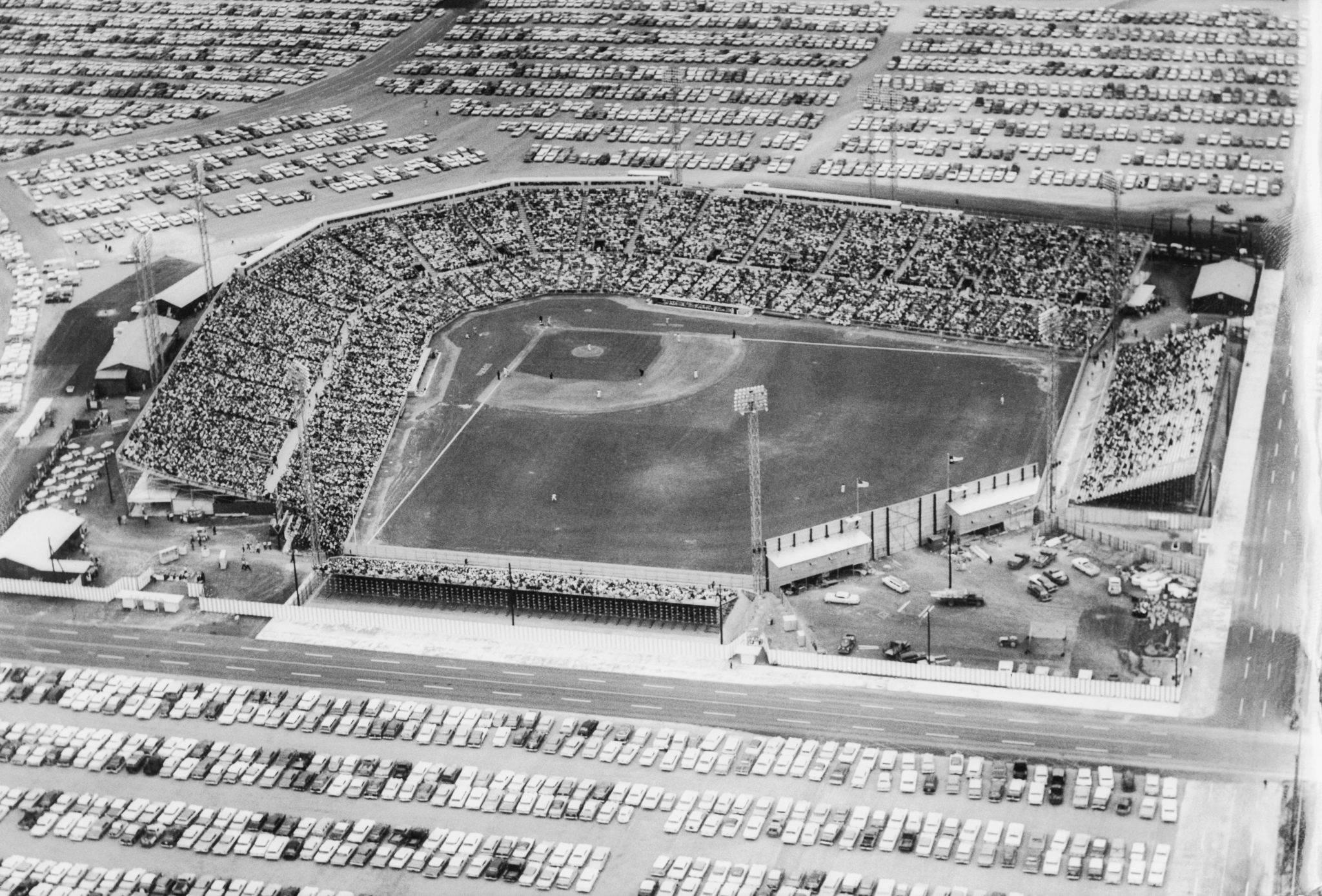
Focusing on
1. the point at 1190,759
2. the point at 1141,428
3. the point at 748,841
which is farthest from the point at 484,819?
the point at 1141,428

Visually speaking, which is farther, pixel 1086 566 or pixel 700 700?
pixel 1086 566


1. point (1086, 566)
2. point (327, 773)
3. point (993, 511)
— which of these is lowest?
point (327, 773)

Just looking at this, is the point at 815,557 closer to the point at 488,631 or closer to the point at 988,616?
the point at 988,616

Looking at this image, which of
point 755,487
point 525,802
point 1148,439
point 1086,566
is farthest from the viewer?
point 1148,439

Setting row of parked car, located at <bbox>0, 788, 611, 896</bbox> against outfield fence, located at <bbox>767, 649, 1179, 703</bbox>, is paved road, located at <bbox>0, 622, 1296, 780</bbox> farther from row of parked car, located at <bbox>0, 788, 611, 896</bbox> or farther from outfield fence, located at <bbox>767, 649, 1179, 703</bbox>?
row of parked car, located at <bbox>0, 788, 611, 896</bbox>

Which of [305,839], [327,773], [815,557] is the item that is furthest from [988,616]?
[305,839]

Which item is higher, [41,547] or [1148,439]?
[1148,439]

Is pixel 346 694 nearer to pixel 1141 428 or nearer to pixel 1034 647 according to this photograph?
pixel 1034 647
